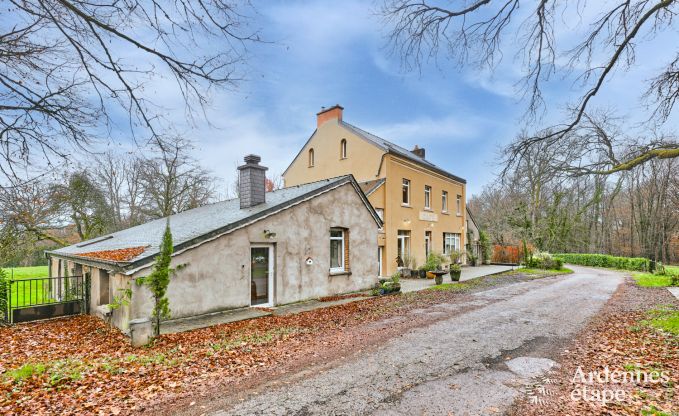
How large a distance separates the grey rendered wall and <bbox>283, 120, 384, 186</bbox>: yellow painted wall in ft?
19.7

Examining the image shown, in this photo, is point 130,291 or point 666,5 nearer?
point 666,5

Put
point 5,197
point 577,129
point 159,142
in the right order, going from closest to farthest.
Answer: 1. point 159,142
2. point 5,197
3. point 577,129

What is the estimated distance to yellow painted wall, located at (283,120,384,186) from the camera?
64.7ft

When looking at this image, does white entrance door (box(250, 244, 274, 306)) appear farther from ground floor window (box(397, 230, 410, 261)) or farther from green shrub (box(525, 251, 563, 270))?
green shrub (box(525, 251, 563, 270))

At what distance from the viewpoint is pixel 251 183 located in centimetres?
1248

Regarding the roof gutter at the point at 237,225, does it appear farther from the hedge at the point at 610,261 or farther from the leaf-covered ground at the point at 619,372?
the hedge at the point at 610,261

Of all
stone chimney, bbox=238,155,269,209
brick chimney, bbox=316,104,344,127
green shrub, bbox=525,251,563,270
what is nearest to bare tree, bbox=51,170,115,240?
stone chimney, bbox=238,155,269,209

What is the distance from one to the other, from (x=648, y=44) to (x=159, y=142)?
10011 millimetres

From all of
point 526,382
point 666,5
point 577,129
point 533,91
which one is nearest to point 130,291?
point 526,382

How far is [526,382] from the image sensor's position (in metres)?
4.82

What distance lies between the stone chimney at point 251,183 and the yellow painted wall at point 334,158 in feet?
28.2

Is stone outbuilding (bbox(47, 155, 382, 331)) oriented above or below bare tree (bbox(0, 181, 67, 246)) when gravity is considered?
below

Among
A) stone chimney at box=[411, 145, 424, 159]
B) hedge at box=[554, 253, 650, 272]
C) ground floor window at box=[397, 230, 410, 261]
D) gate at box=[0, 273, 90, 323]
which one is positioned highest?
stone chimney at box=[411, 145, 424, 159]

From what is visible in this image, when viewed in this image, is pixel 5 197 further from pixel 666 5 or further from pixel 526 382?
pixel 666 5
